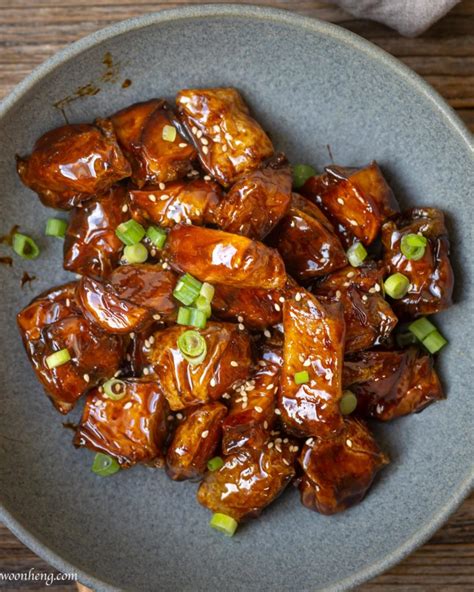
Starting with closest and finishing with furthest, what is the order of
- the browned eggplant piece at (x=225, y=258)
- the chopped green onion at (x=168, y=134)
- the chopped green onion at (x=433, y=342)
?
the browned eggplant piece at (x=225, y=258) → the chopped green onion at (x=168, y=134) → the chopped green onion at (x=433, y=342)

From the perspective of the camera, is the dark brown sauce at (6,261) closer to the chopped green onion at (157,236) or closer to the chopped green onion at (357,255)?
the chopped green onion at (157,236)

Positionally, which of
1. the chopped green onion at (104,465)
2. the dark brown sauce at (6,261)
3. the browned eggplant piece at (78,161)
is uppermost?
the browned eggplant piece at (78,161)

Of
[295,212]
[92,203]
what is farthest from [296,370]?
[92,203]

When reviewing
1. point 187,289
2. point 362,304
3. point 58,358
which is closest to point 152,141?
point 187,289

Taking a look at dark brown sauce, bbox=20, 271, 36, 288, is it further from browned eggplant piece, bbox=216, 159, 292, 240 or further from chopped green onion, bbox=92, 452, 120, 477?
browned eggplant piece, bbox=216, 159, 292, 240

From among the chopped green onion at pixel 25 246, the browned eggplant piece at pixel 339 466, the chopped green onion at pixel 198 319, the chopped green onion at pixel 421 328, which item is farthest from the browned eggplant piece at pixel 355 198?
the chopped green onion at pixel 25 246

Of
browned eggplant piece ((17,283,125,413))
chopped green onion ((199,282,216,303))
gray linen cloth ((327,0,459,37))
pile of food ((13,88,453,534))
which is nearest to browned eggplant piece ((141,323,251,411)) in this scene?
pile of food ((13,88,453,534))

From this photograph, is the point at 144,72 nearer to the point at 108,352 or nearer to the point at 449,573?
the point at 108,352

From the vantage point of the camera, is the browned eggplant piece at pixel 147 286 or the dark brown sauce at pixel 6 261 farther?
the dark brown sauce at pixel 6 261
